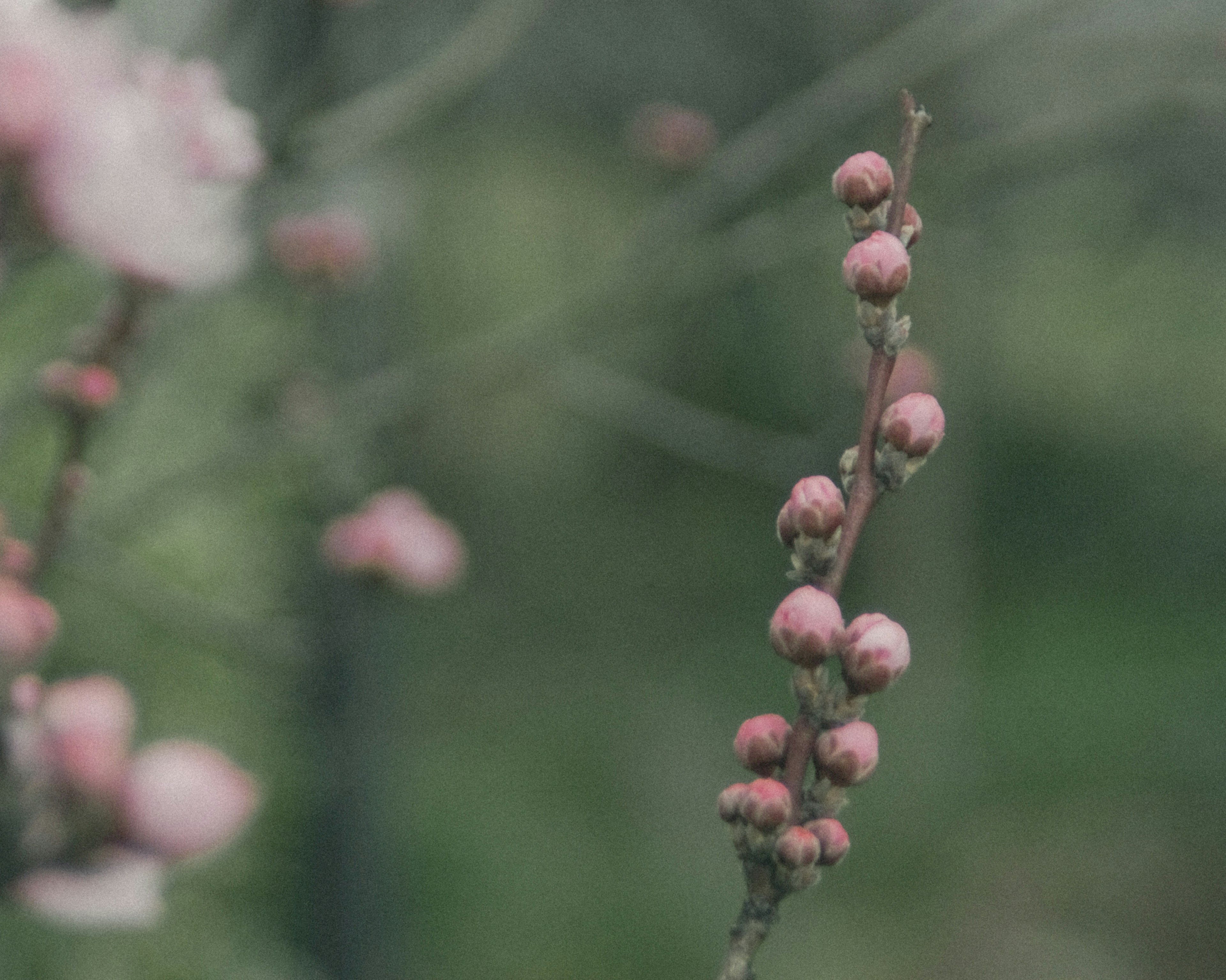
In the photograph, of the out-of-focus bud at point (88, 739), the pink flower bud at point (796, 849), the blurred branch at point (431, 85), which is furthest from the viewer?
the blurred branch at point (431, 85)

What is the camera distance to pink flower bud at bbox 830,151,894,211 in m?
0.38

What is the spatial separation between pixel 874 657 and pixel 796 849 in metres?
0.07

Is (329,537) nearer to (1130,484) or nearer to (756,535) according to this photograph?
(756,535)

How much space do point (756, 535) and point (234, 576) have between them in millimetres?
5282

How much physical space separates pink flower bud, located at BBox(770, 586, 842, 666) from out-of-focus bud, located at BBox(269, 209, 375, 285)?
1.16 m

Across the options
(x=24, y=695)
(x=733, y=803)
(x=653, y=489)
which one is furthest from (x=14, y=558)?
(x=653, y=489)

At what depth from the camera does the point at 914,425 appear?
0.38 meters

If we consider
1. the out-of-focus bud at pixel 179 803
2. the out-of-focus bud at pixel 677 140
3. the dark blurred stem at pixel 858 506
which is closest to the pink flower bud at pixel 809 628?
the dark blurred stem at pixel 858 506

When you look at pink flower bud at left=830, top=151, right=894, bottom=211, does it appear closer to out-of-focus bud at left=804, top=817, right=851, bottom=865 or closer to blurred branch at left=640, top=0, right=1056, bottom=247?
out-of-focus bud at left=804, top=817, right=851, bottom=865

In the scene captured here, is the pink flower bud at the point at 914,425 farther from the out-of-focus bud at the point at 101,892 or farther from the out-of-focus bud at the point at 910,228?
the out-of-focus bud at the point at 101,892

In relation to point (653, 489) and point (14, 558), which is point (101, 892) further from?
point (653, 489)

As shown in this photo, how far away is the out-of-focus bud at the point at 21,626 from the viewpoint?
43 cm

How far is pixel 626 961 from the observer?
12.5ft

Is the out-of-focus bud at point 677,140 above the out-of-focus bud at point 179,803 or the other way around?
above
